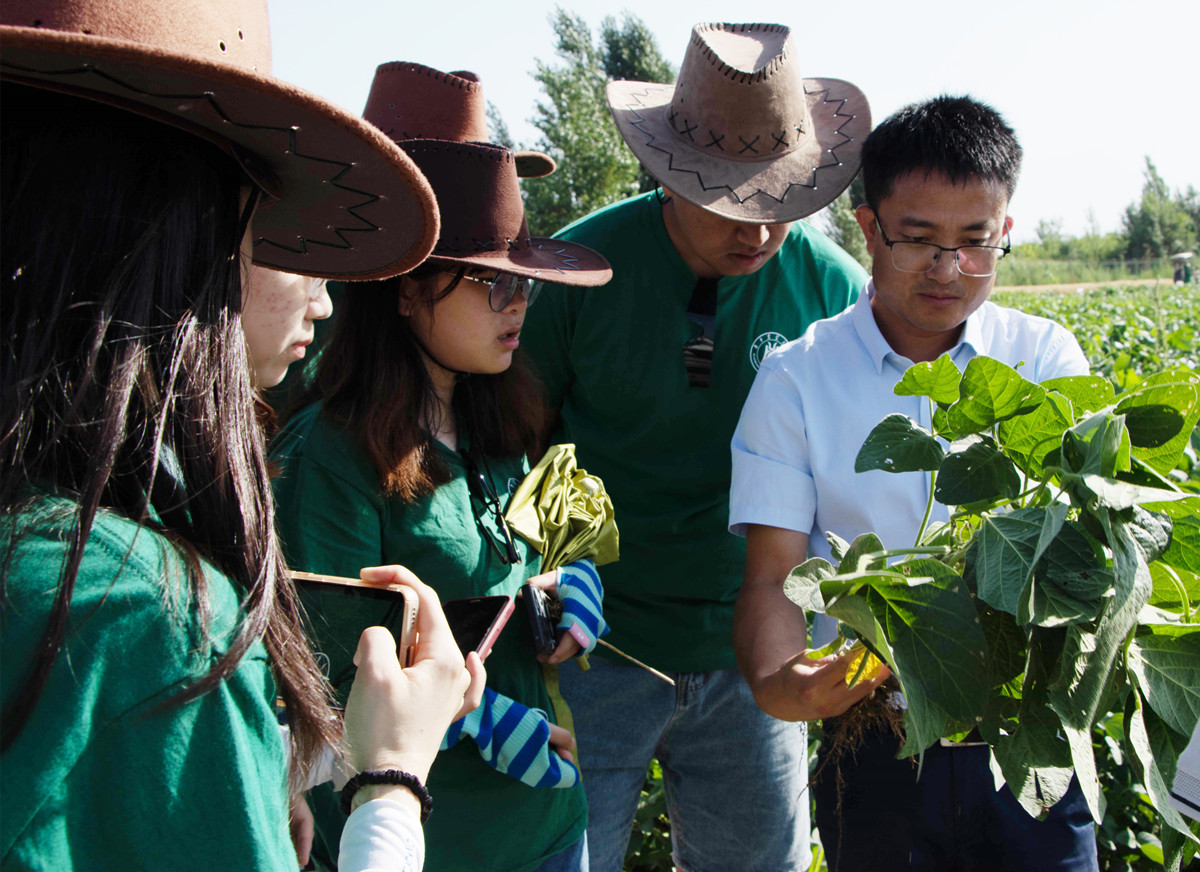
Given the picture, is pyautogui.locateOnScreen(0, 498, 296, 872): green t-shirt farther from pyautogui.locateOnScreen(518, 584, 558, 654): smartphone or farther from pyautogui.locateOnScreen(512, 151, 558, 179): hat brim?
pyautogui.locateOnScreen(512, 151, 558, 179): hat brim

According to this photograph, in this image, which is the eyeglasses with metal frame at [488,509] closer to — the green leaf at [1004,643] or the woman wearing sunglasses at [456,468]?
the woman wearing sunglasses at [456,468]

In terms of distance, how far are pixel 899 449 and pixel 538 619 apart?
811 millimetres

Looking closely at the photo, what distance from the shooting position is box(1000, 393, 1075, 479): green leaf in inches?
56.6

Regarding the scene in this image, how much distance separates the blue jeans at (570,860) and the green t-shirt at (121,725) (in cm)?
121

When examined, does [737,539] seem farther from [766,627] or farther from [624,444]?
[766,627]

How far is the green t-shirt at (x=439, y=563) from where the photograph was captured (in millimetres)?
1801

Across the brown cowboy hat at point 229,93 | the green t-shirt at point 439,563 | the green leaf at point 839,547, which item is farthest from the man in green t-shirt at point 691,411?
the brown cowboy hat at point 229,93

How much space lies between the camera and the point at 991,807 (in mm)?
1866

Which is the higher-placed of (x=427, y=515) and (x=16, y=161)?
(x=16, y=161)

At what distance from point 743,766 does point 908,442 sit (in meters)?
1.29

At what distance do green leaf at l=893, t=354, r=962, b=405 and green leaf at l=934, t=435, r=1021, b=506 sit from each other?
3.1 inches

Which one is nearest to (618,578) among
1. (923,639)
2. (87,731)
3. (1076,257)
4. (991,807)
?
(991,807)

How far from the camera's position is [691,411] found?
2.41 m

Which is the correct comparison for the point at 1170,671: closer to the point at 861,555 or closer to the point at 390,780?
the point at 861,555
